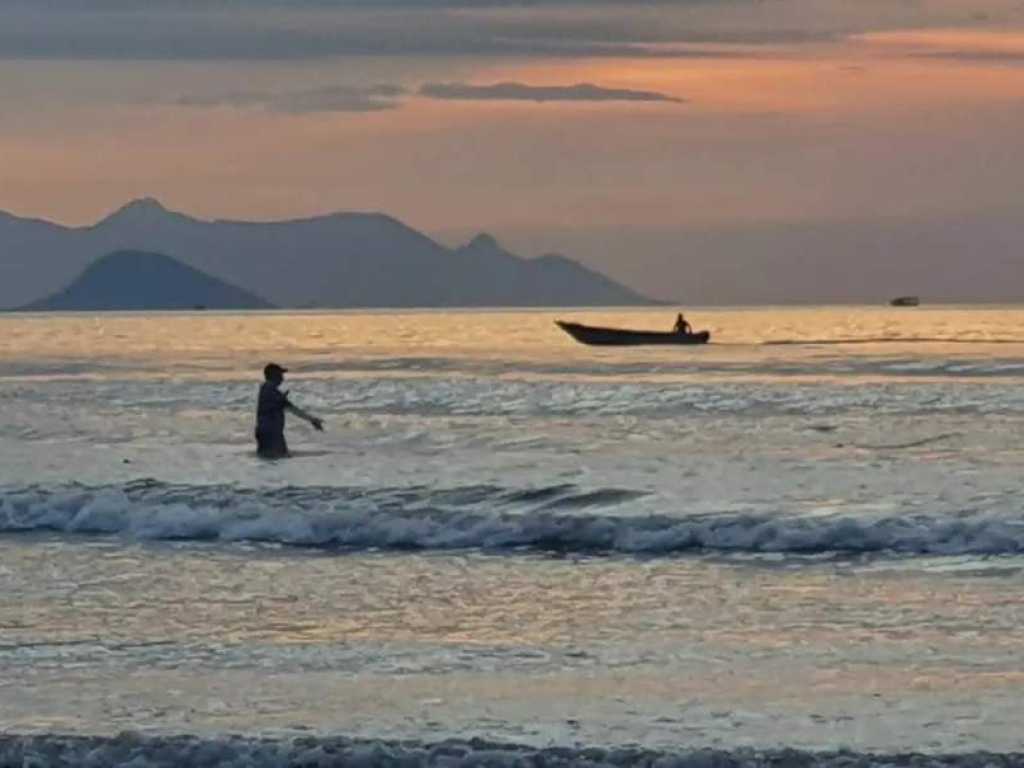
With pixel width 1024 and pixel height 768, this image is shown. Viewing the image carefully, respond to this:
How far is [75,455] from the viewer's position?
3588cm

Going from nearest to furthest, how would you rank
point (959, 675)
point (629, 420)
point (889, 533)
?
1. point (959, 675)
2. point (889, 533)
3. point (629, 420)

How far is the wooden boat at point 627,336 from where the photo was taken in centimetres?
7244

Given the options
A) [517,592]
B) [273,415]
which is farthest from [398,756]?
[273,415]

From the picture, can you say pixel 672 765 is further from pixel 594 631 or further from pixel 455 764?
pixel 594 631

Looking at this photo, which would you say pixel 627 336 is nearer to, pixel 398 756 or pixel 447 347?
pixel 447 347

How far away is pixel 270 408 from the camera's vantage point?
27766 millimetres

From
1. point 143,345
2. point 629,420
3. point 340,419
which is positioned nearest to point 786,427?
point 629,420

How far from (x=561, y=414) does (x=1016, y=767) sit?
3764 cm

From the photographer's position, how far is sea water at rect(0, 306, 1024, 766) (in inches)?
449

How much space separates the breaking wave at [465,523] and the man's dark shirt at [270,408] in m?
1.27

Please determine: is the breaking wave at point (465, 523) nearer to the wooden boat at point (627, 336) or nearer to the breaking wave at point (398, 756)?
the breaking wave at point (398, 756)

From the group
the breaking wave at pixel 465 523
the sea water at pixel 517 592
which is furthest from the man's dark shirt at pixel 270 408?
the breaking wave at pixel 465 523

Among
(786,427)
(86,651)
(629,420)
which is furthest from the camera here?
(629,420)

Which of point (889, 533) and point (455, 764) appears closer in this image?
point (455, 764)
